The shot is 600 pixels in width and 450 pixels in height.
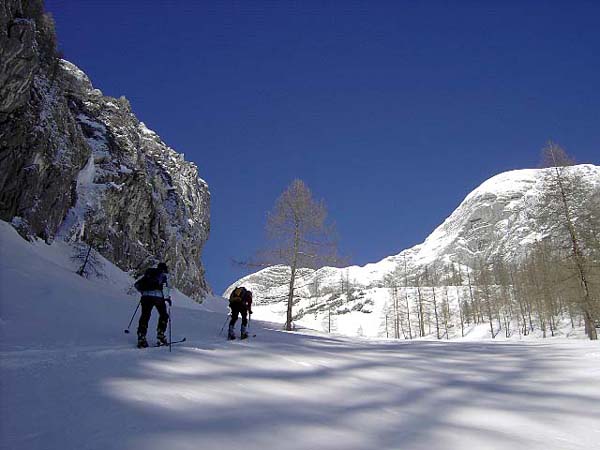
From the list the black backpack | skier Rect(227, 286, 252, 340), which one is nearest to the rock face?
skier Rect(227, 286, 252, 340)

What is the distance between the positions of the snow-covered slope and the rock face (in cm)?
1688

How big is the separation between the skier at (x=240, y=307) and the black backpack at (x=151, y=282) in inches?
110

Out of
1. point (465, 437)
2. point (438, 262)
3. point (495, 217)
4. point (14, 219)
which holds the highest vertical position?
point (495, 217)

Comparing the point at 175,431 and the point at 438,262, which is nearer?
the point at 175,431

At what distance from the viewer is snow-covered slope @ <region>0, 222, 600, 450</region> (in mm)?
2922

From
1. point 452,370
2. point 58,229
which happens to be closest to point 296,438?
point 452,370

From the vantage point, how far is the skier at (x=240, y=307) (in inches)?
400

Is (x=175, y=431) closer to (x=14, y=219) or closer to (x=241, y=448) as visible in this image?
(x=241, y=448)

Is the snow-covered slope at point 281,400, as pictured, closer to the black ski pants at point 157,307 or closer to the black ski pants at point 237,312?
A: the black ski pants at point 157,307

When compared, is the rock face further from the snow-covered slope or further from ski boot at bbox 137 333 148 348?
ski boot at bbox 137 333 148 348

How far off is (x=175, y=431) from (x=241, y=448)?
581 millimetres

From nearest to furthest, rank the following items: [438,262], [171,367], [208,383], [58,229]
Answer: [208,383]
[171,367]
[58,229]
[438,262]

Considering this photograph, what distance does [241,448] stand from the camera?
2740 millimetres

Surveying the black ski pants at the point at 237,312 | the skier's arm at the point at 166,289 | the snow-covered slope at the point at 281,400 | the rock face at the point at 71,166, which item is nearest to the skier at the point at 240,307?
the black ski pants at the point at 237,312
